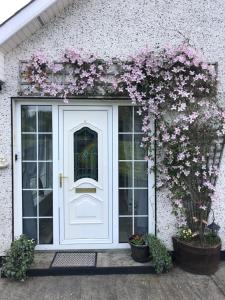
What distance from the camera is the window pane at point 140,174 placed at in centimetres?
543

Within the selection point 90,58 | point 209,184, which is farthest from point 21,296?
point 90,58

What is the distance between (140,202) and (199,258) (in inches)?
51.3

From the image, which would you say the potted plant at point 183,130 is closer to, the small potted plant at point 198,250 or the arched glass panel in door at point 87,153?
the small potted plant at point 198,250

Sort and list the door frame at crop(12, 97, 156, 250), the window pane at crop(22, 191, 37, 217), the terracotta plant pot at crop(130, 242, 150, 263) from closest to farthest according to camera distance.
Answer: the terracotta plant pot at crop(130, 242, 150, 263), the door frame at crop(12, 97, 156, 250), the window pane at crop(22, 191, 37, 217)

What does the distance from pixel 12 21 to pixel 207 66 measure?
121 inches

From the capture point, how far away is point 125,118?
5.40 m

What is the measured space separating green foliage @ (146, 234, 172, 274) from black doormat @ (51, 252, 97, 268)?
0.93 metres

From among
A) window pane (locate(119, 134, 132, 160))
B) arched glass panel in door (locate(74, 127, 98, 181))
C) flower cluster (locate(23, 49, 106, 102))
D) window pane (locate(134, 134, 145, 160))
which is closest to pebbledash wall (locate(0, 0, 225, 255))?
flower cluster (locate(23, 49, 106, 102))

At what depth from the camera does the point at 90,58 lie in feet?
16.5

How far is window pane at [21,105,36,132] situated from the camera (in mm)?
5293

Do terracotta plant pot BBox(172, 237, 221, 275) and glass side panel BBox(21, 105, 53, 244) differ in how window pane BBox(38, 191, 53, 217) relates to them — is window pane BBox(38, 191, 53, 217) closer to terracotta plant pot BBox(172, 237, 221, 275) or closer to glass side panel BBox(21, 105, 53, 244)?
glass side panel BBox(21, 105, 53, 244)

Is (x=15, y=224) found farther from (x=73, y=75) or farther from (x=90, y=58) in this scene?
(x=90, y=58)

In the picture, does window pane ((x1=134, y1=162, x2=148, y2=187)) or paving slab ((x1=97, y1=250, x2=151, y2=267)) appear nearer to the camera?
paving slab ((x1=97, y1=250, x2=151, y2=267))

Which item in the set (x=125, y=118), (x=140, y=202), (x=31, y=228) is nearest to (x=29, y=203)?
(x=31, y=228)
